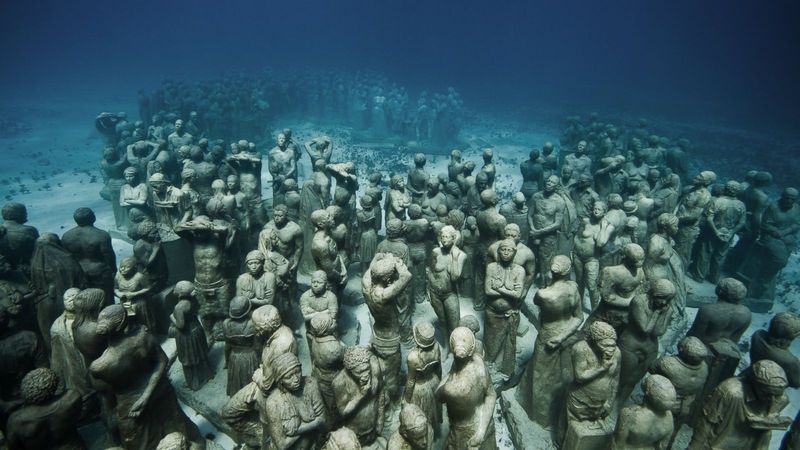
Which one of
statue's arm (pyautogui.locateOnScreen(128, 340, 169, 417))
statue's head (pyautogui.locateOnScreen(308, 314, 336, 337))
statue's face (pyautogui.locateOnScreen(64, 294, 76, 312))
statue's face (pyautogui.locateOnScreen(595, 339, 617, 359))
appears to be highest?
statue's face (pyautogui.locateOnScreen(595, 339, 617, 359))

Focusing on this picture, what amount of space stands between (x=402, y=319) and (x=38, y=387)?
517 cm

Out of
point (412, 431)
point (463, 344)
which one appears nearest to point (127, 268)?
point (412, 431)

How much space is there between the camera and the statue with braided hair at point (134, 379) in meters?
4.88

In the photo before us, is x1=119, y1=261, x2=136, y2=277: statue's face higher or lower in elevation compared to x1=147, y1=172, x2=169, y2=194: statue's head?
lower

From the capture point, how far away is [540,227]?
10.0m

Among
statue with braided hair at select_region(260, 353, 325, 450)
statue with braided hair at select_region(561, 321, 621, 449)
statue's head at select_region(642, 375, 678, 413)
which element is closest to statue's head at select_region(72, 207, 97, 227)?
statue with braided hair at select_region(260, 353, 325, 450)

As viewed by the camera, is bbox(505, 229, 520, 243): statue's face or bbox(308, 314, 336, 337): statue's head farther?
bbox(505, 229, 520, 243): statue's face

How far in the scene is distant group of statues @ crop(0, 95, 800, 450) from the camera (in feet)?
15.5

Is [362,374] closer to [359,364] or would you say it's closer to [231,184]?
[359,364]

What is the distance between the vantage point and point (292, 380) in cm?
448

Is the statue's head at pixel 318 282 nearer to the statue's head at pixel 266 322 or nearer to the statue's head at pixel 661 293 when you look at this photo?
the statue's head at pixel 266 322

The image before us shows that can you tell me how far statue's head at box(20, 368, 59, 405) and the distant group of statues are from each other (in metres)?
0.02

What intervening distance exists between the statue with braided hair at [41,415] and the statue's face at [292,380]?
2362mm

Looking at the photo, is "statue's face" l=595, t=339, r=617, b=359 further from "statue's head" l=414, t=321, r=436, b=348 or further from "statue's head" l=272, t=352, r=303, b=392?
"statue's head" l=272, t=352, r=303, b=392
